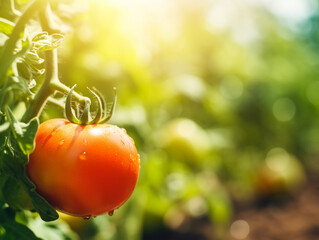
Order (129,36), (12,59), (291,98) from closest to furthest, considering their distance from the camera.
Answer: (12,59), (129,36), (291,98)

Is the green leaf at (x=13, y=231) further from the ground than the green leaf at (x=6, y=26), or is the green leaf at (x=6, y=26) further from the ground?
the green leaf at (x=6, y=26)

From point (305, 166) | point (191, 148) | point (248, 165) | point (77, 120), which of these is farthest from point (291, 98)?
point (77, 120)

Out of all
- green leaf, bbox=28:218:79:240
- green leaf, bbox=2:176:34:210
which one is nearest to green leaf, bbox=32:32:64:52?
green leaf, bbox=2:176:34:210

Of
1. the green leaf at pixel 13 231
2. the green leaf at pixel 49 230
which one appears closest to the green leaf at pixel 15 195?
the green leaf at pixel 13 231

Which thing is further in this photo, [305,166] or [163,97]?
[305,166]

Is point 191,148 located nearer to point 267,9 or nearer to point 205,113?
point 205,113

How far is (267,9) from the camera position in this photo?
545 cm

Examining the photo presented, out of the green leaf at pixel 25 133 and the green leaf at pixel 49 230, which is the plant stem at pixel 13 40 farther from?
the green leaf at pixel 49 230

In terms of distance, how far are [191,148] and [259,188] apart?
1486 mm

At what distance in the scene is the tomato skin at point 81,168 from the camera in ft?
1.87

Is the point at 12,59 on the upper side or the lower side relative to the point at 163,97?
lower

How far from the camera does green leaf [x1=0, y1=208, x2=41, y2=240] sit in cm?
66

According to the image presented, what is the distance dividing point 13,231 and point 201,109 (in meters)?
2.28

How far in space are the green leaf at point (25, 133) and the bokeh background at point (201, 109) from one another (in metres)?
0.18
